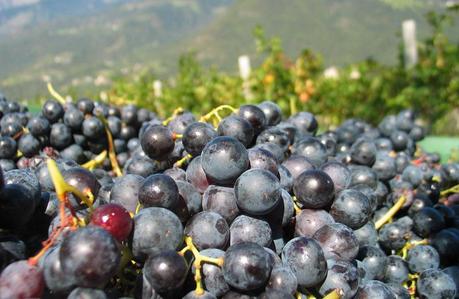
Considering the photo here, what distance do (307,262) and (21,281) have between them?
72 cm

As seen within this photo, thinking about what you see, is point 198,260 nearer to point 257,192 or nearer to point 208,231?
point 208,231

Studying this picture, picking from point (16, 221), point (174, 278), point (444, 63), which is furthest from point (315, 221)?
point (444, 63)

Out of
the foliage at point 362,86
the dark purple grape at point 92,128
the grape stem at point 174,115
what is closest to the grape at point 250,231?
the grape stem at point 174,115

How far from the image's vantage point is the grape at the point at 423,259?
5.26 ft

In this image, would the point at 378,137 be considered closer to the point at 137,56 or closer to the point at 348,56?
the point at 348,56

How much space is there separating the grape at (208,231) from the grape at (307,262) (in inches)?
7.8

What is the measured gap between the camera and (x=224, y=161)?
50.2 inches

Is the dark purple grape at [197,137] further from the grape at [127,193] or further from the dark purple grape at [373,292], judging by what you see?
the dark purple grape at [373,292]

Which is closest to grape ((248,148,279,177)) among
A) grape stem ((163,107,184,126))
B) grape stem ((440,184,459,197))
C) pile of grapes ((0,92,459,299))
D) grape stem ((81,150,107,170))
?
pile of grapes ((0,92,459,299))

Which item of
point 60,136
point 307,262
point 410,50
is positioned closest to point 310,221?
point 307,262

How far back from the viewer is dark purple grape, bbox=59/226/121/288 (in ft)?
2.95

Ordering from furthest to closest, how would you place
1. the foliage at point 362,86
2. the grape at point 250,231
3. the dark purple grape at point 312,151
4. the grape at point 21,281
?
the foliage at point 362,86 → the dark purple grape at point 312,151 → the grape at point 250,231 → the grape at point 21,281

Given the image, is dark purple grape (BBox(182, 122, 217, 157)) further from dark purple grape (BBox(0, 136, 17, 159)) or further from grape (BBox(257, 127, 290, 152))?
dark purple grape (BBox(0, 136, 17, 159))

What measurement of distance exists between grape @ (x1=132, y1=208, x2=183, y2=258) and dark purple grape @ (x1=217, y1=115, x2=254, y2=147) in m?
0.48
